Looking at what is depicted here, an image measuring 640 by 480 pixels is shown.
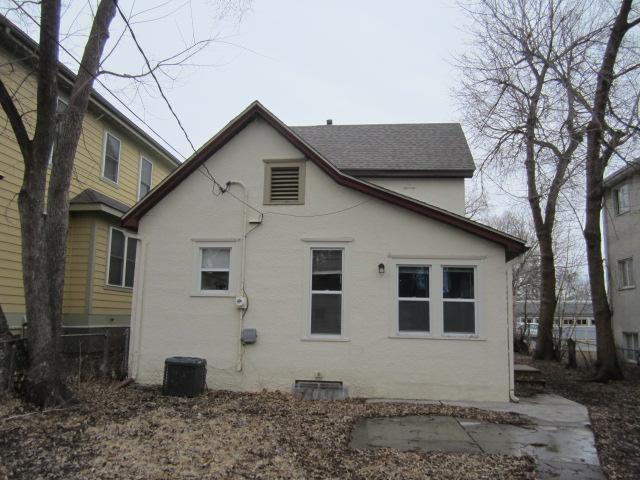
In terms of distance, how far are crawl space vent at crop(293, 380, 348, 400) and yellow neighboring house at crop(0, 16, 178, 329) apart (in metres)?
4.92

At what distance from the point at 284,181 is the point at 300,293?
2326mm

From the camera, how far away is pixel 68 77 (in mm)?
12734

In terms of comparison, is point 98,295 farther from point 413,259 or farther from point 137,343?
point 413,259

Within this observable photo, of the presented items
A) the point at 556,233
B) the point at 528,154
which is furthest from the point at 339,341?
the point at 556,233

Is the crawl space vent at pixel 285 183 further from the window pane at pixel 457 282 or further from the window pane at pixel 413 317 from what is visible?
the window pane at pixel 457 282

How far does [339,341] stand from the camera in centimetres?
966

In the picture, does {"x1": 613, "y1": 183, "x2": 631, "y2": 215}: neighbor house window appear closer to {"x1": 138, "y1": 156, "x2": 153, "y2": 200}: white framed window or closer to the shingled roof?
the shingled roof

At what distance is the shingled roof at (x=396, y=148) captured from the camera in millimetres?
13242

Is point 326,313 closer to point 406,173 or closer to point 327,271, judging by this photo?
point 327,271

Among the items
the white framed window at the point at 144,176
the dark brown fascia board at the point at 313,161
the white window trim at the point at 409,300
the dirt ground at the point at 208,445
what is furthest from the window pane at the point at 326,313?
the white framed window at the point at 144,176

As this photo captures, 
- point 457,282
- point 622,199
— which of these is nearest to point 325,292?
point 457,282

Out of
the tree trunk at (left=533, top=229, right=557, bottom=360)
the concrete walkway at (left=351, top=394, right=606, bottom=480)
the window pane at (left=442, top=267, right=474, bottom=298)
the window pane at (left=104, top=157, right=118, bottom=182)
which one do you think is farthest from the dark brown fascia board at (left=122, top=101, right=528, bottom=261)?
the tree trunk at (left=533, top=229, right=557, bottom=360)

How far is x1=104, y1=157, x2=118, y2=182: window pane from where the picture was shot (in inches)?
587

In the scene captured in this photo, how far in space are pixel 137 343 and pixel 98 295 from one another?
12.9ft
